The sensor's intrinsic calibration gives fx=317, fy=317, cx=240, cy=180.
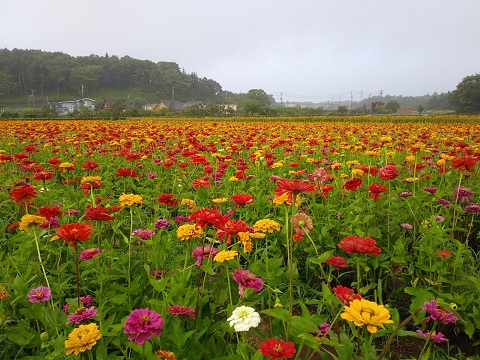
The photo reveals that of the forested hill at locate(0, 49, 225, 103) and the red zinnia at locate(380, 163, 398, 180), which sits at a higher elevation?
the forested hill at locate(0, 49, 225, 103)

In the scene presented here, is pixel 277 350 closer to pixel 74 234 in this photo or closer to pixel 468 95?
pixel 74 234

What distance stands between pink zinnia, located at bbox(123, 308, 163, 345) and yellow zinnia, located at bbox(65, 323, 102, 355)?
0.31 ft

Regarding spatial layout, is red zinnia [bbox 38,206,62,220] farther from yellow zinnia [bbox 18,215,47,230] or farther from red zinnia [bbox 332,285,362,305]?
red zinnia [bbox 332,285,362,305]

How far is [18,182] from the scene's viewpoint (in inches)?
107

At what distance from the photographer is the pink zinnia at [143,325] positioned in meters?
1.01

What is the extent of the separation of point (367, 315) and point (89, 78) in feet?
315

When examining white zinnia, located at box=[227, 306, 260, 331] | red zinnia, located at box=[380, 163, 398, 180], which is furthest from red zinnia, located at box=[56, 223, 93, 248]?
red zinnia, located at box=[380, 163, 398, 180]

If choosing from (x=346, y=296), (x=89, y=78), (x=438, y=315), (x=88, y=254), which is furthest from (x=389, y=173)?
(x=89, y=78)

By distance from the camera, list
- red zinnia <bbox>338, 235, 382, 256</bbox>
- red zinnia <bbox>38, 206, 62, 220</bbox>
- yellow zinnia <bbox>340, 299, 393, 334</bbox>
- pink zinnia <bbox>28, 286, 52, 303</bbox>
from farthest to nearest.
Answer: red zinnia <bbox>38, 206, 62, 220</bbox>
pink zinnia <bbox>28, 286, 52, 303</bbox>
red zinnia <bbox>338, 235, 382, 256</bbox>
yellow zinnia <bbox>340, 299, 393, 334</bbox>

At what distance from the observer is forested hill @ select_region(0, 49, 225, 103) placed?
79.4m

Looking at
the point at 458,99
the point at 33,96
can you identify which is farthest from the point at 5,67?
the point at 458,99

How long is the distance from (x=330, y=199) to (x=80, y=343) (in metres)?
2.74

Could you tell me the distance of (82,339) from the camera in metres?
0.97

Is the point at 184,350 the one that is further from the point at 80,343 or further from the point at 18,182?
the point at 18,182
